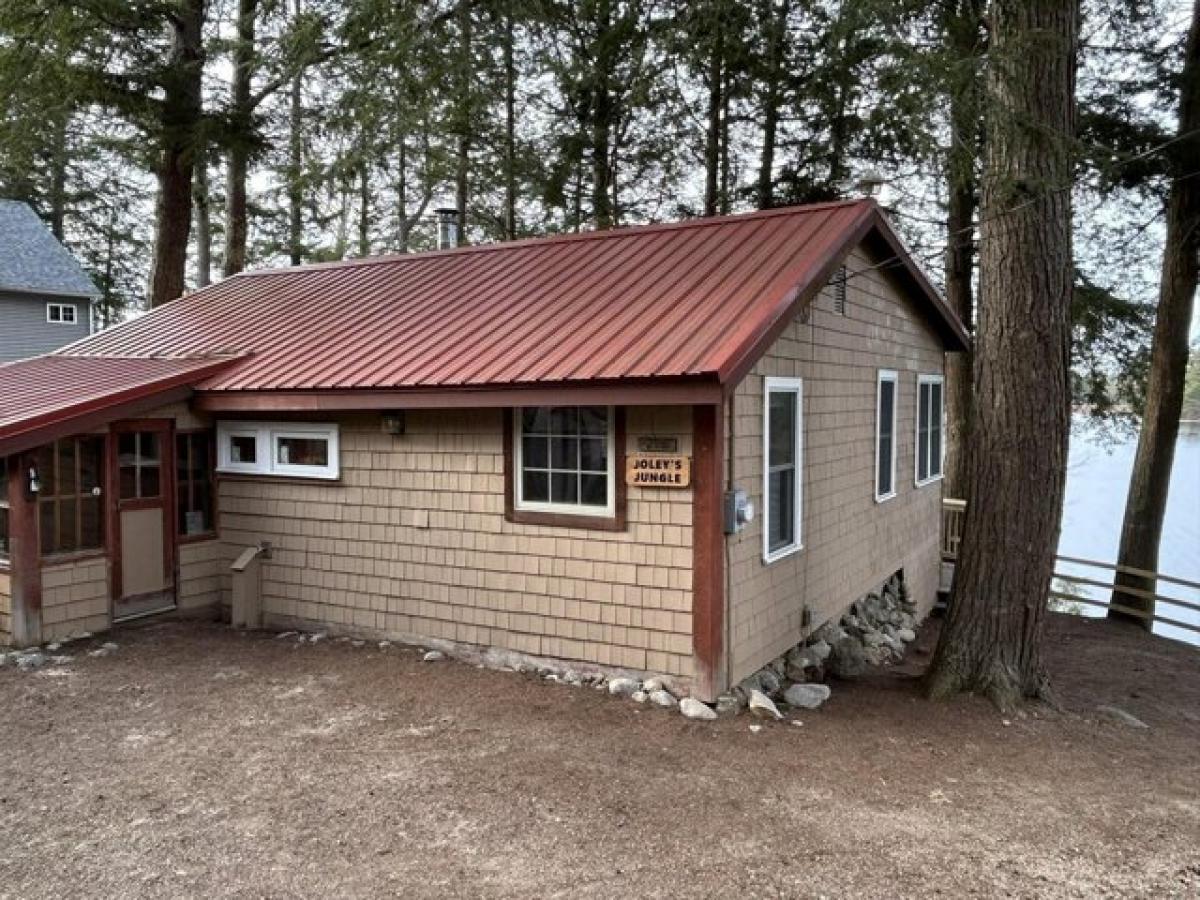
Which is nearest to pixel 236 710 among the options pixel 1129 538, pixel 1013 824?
pixel 1013 824

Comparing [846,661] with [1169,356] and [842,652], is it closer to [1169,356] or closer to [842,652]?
[842,652]

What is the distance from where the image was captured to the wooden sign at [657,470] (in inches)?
219

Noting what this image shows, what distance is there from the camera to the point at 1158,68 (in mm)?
11688

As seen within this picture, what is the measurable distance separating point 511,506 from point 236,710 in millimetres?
2230

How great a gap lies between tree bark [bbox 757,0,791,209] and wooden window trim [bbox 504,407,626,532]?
966cm

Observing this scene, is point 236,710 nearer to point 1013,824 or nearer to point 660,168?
point 1013,824

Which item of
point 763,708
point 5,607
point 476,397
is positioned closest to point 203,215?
point 5,607

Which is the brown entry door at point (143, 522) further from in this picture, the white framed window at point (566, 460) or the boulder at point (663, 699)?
the boulder at point (663, 699)

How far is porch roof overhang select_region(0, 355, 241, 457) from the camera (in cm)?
636

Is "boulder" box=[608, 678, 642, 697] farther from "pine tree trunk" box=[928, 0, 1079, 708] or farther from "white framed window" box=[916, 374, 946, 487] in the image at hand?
"white framed window" box=[916, 374, 946, 487]

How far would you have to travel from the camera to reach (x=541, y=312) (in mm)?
6973

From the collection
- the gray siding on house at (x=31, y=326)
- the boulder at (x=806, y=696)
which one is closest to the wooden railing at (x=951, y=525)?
the boulder at (x=806, y=696)

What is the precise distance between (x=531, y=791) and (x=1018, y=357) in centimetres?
434

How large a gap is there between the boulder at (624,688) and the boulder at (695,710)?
0.38 metres
